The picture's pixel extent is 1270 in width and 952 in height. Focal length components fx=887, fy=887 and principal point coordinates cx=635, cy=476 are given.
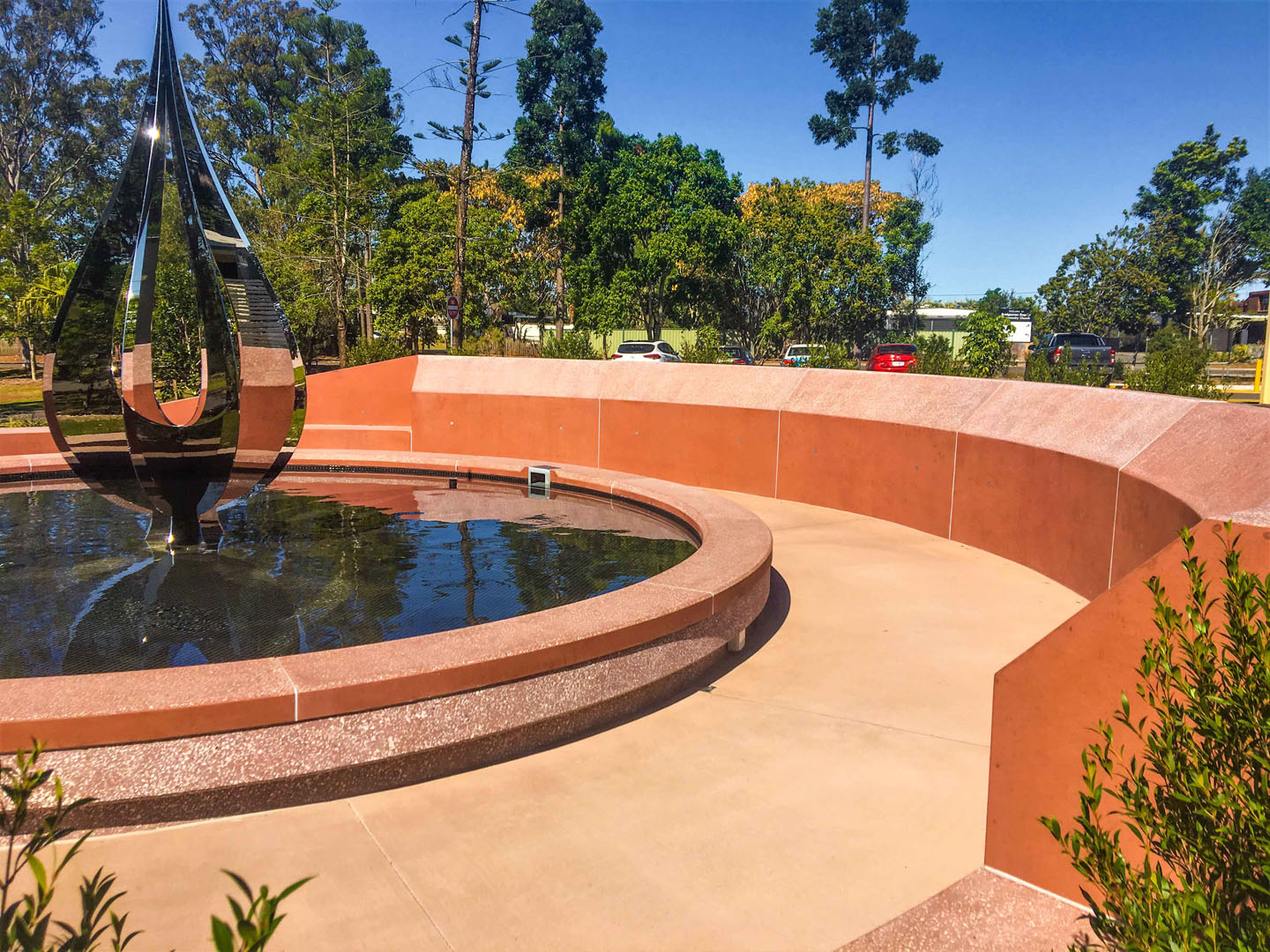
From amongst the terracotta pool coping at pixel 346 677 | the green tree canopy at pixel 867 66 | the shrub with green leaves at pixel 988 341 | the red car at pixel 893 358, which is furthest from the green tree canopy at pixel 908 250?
the terracotta pool coping at pixel 346 677

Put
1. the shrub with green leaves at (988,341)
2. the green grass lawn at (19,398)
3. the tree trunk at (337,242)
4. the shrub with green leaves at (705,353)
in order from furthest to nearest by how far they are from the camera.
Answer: the tree trunk at (337,242)
the green grass lawn at (19,398)
the shrub with green leaves at (705,353)
the shrub with green leaves at (988,341)

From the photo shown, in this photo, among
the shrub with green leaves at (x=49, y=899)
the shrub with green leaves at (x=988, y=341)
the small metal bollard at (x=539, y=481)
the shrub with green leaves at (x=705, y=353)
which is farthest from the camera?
the shrub with green leaves at (x=705, y=353)

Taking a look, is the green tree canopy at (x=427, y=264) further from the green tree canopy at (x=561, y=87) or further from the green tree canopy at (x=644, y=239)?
the green tree canopy at (x=561, y=87)

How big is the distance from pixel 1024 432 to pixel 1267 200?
80690 mm

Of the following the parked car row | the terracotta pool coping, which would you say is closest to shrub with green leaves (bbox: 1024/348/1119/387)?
the terracotta pool coping

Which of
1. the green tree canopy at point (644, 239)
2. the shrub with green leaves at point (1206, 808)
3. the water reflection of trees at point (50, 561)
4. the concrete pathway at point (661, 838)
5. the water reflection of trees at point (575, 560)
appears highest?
the green tree canopy at point (644, 239)

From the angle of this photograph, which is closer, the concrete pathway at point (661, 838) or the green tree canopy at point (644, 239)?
the concrete pathway at point (661, 838)

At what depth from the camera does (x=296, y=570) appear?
7.57 meters

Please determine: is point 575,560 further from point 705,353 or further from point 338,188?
point 338,188

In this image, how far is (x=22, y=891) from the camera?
348 cm

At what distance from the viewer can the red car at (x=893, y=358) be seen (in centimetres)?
2823

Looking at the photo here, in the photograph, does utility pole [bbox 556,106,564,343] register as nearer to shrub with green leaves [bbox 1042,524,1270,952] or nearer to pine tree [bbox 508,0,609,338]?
pine tree [bbox 508,0,609,338]

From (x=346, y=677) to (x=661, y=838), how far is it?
1.66 metres

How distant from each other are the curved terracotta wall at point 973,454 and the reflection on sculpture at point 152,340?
19.9 feet
